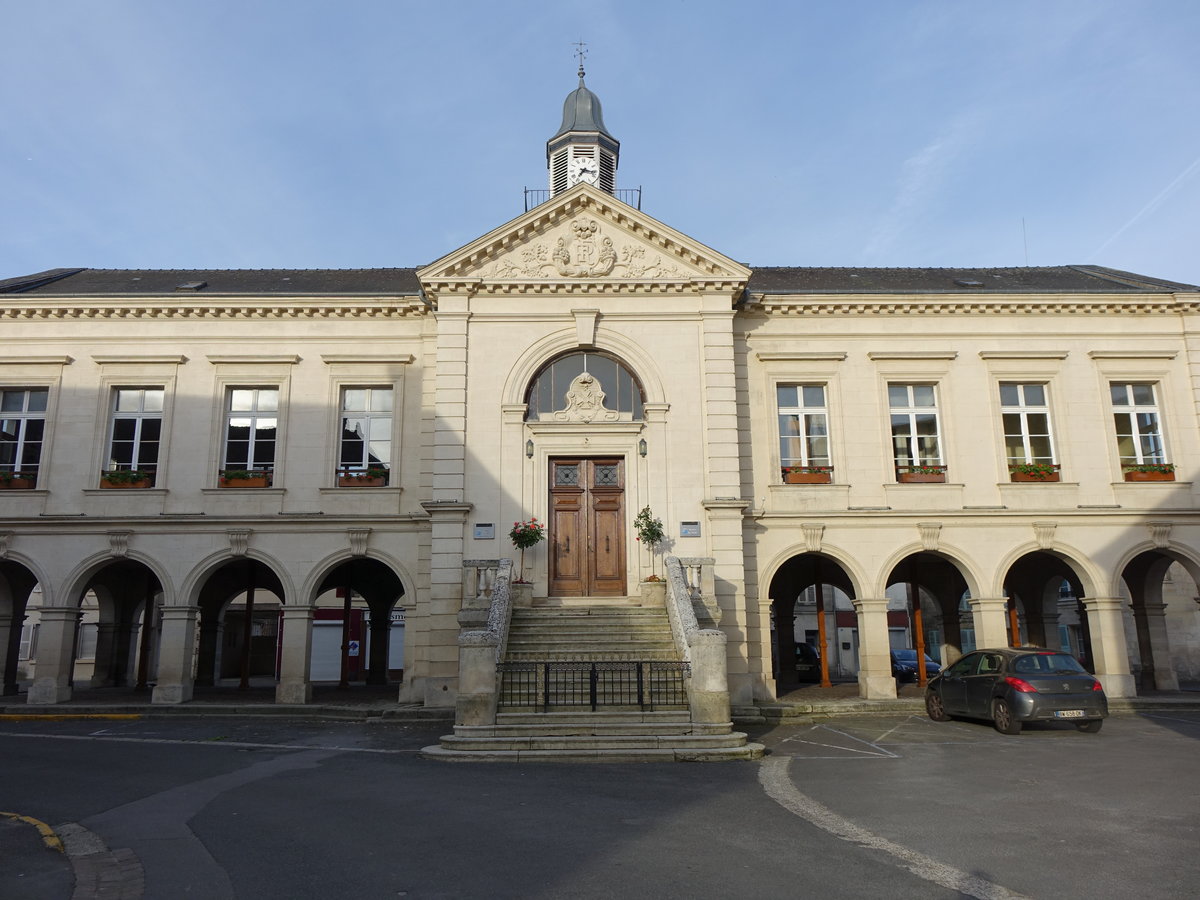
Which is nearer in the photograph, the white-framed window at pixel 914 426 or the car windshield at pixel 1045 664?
the car windshield at pixel 1045 664

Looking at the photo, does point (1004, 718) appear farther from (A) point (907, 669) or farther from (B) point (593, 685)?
(A) point (907, 669)

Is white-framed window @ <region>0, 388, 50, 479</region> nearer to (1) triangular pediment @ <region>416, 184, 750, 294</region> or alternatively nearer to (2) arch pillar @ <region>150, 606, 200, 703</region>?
(2) arch pillar @ <region>150, 606, 200, 703</region>

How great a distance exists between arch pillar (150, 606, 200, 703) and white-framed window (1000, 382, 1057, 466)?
1890 centimetres

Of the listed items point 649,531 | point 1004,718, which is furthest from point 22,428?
point 1004,718

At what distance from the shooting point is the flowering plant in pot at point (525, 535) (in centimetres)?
1800

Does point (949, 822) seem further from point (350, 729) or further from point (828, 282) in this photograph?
point (828, 282)

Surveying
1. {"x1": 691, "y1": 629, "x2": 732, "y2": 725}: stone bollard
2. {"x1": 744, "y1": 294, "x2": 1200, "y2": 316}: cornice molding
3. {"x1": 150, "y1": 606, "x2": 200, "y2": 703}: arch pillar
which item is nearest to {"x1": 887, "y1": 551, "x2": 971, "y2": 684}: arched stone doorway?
{"x1": 744, "y1": 294, "x2": 1200, "y2": 316}: cornice molding

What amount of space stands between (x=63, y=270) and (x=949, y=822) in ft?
87.9

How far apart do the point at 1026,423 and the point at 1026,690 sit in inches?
352

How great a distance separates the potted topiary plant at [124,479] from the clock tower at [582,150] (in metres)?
14.0

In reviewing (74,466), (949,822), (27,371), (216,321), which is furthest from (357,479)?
(949,822)

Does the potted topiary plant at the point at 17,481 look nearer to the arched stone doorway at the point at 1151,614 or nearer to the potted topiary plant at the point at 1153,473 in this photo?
the potted topiary plant at the point at 1153,473

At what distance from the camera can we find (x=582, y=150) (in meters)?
26.4

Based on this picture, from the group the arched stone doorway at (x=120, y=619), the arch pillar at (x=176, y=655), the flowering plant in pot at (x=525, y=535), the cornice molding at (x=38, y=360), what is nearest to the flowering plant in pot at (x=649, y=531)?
the flowering plant in pot at (x=525, y=535)
